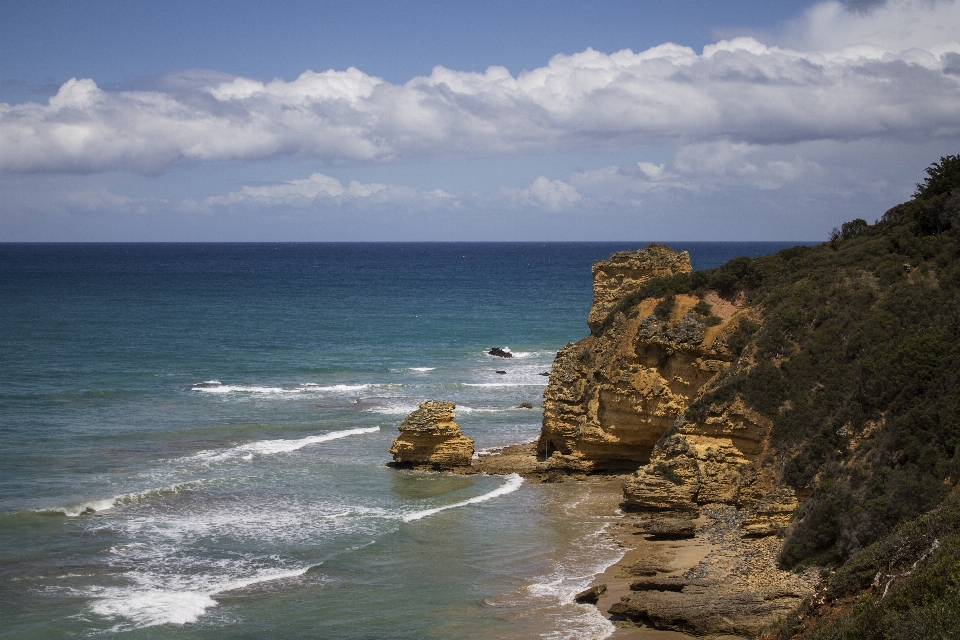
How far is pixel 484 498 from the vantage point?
3281 cm

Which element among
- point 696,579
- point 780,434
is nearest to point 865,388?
point 780,434

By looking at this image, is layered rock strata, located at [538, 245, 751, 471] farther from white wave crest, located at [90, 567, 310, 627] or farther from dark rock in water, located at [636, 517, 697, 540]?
white wave crest, located at [90, 567, 310, 627]

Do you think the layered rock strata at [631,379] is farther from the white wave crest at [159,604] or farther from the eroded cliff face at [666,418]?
the white wave crest at [159,604]

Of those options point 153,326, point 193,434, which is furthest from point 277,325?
point 193,434

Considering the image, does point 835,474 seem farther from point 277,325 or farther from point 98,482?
point 277,325

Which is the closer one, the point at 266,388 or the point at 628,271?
the point at 628,271

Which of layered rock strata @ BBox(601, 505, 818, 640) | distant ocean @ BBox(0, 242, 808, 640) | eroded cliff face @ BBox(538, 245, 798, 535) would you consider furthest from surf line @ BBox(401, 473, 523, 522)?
layered rock strata @ BBox(601, 505, 818, 640)

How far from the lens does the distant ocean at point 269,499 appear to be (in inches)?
913

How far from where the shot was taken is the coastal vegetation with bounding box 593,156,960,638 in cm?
1530

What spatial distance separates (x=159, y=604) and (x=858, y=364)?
18.9 metres

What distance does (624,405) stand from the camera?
3347cm

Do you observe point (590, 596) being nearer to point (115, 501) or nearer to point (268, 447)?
point (115, 501)

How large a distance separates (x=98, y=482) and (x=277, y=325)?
52206mm

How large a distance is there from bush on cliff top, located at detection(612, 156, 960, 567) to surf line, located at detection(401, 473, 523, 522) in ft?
24.0
